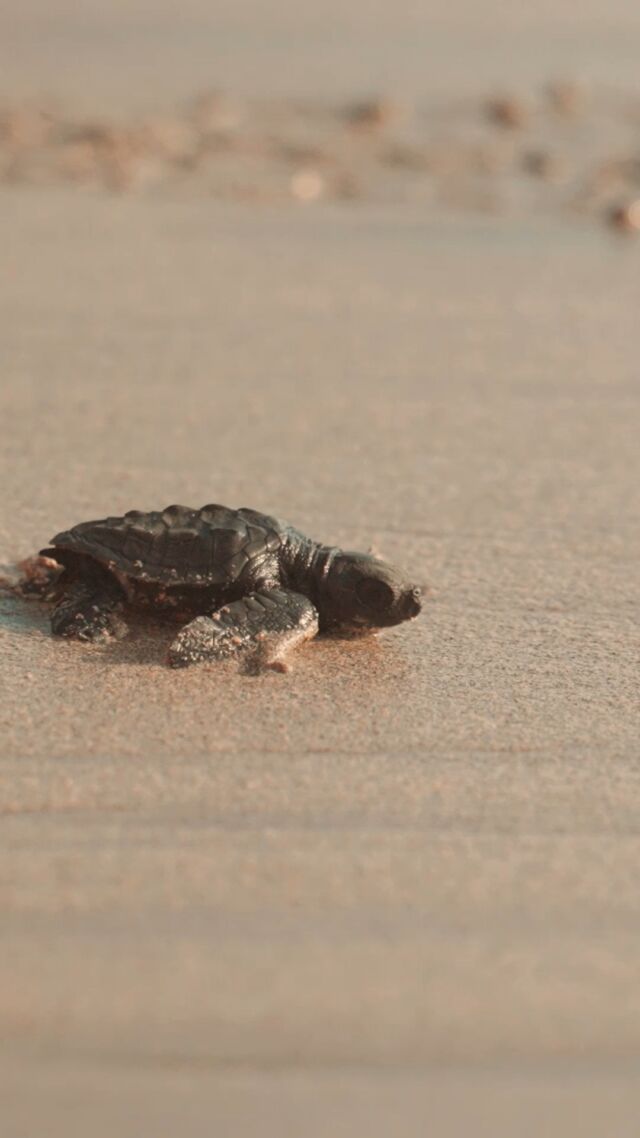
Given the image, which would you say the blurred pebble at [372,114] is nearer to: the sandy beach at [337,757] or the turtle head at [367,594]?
the sandy beach at [337,757]

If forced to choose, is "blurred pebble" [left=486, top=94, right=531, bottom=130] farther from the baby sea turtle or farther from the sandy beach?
the baby sea turtle

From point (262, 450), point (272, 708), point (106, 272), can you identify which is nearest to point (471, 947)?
point (272, 708)

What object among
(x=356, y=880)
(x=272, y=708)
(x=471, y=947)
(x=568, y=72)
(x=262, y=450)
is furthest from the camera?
(x=568, y=72)

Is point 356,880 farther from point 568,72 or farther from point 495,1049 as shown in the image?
point 568,72

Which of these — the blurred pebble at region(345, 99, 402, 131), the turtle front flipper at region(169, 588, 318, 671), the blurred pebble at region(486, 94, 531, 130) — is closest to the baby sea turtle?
the turtle front flipper at region(169, 588, 318, 671)

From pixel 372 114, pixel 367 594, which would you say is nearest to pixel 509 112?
pixel 372 114

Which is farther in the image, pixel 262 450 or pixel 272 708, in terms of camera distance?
pixel 262 450
